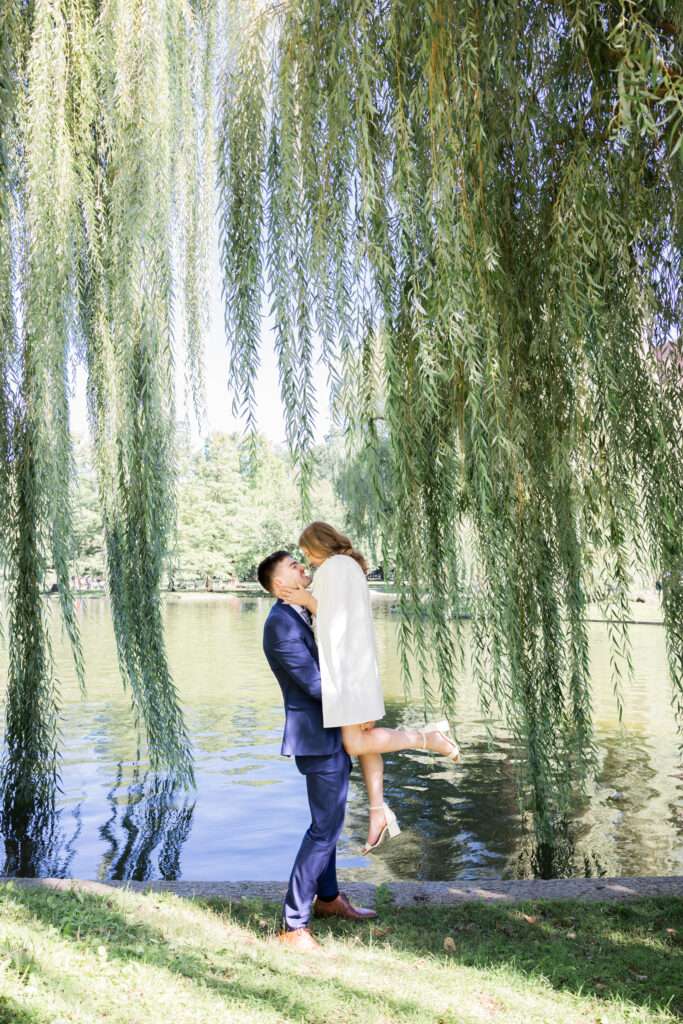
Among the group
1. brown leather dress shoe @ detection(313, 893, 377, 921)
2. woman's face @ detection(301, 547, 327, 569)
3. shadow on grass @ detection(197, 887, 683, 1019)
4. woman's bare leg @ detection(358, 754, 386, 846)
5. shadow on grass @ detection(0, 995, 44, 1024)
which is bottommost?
shadow on grass @ detection(197, 887, 683, 1019)

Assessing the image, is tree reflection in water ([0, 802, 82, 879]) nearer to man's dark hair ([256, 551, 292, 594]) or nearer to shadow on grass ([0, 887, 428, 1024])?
shadow on grass ([0, 887, 428, 1024])

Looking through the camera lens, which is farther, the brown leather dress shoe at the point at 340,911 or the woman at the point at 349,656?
the brown leather dress shoe at the point at 340,911

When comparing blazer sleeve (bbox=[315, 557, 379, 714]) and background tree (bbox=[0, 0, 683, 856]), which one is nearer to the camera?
background tree (bbox=[0, 0, 683, 856])

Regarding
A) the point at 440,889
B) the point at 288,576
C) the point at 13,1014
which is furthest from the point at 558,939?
the point at 13,1014

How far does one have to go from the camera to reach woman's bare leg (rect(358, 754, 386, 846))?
3242mm

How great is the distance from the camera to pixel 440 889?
4.02m

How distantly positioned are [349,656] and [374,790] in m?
0.58

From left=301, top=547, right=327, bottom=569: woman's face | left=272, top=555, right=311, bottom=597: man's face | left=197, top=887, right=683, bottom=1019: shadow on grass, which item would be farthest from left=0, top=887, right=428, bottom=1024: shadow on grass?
left=301, top=547, right=327, bottom=569: woman's face

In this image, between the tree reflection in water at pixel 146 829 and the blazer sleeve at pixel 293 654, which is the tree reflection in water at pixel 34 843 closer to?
the tree reflection in water at pixel 146 829

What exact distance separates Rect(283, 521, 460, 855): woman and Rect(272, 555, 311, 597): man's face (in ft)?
0.14

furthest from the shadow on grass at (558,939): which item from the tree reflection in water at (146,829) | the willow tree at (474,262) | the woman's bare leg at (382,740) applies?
the tree reflection in water at (146,829)

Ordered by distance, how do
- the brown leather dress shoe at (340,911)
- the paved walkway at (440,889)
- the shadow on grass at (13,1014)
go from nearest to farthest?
the shadow on grass at (13,1014) → the brown leather dress shoe at (340,911) → the paved walkway at (440,889)

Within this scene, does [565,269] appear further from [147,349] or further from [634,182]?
[147,349]

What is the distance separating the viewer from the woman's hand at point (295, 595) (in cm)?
328
